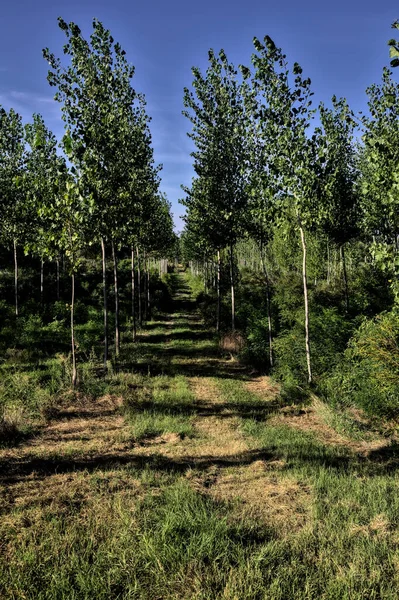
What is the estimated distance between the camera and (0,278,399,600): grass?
3.56 metres

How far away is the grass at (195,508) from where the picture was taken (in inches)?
140

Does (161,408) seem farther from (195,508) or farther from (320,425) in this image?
(195,508)

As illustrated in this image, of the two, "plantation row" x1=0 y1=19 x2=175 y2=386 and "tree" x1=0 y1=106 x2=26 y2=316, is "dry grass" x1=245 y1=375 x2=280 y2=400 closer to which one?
"plantation row" x1=0 y1=19 x2=175 y2=386

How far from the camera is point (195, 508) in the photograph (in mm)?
4801

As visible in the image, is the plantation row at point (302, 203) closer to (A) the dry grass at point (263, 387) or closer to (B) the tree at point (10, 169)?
(A) the dry grass at point (263, 387)

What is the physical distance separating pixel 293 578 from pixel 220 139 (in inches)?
646

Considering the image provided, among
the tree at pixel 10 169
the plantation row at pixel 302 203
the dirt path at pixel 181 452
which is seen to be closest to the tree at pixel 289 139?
the plantation row at pixel 302 203

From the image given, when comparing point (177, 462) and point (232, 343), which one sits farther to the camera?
point (232, 343)

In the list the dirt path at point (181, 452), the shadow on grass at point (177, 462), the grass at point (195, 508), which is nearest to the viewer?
the grass at point (195, 508)

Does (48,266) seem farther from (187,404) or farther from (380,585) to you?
(380,585)

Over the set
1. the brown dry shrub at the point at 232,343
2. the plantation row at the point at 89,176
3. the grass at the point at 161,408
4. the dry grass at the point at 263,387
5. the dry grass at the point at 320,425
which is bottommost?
the dry grass at the point at 320,425

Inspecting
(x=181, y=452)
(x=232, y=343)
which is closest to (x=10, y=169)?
(x=232, y=343)

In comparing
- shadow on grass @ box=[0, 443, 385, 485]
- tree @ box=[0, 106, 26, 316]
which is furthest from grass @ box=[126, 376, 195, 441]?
tree @ box=[0, 106, 26, 316]

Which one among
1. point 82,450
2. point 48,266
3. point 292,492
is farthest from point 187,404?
point 48,266
